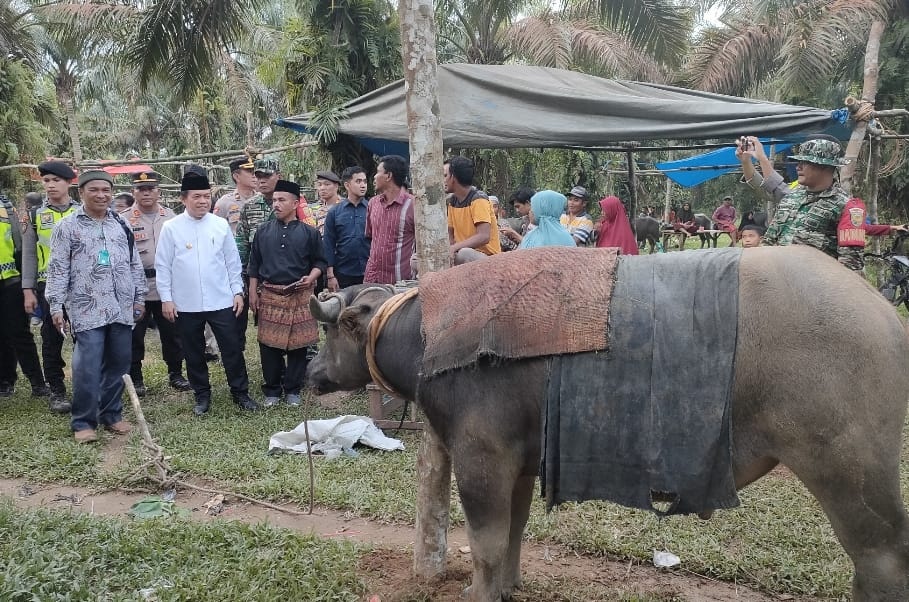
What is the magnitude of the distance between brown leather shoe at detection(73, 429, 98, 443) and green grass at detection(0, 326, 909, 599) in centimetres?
→ 9

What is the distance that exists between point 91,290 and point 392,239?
2598mm

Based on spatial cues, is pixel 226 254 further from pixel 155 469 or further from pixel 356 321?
pixel 356 321

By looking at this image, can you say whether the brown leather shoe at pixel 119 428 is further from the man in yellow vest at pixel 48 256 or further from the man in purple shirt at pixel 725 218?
the man in purple shirt at pixel 725 218

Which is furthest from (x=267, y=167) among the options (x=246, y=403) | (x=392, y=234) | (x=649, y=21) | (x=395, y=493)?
(x=649, y=21)

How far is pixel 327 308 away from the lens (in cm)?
334

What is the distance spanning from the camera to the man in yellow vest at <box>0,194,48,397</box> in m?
7.07

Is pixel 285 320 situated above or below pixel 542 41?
below

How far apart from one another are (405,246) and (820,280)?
426 centimetres

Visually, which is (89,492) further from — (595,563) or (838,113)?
(838,113)

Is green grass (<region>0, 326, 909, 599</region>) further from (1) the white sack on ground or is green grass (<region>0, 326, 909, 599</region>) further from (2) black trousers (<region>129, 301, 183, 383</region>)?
(2) black trousers (<region>129, 301, 183, 383</region>)

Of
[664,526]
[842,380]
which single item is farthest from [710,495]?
[664,526]

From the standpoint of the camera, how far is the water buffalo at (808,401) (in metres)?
2.47

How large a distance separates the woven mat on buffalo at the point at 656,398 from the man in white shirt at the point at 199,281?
187 inches

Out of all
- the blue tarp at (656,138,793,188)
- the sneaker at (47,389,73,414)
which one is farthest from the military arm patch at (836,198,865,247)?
the blue tarp at (656,138,793,188)
